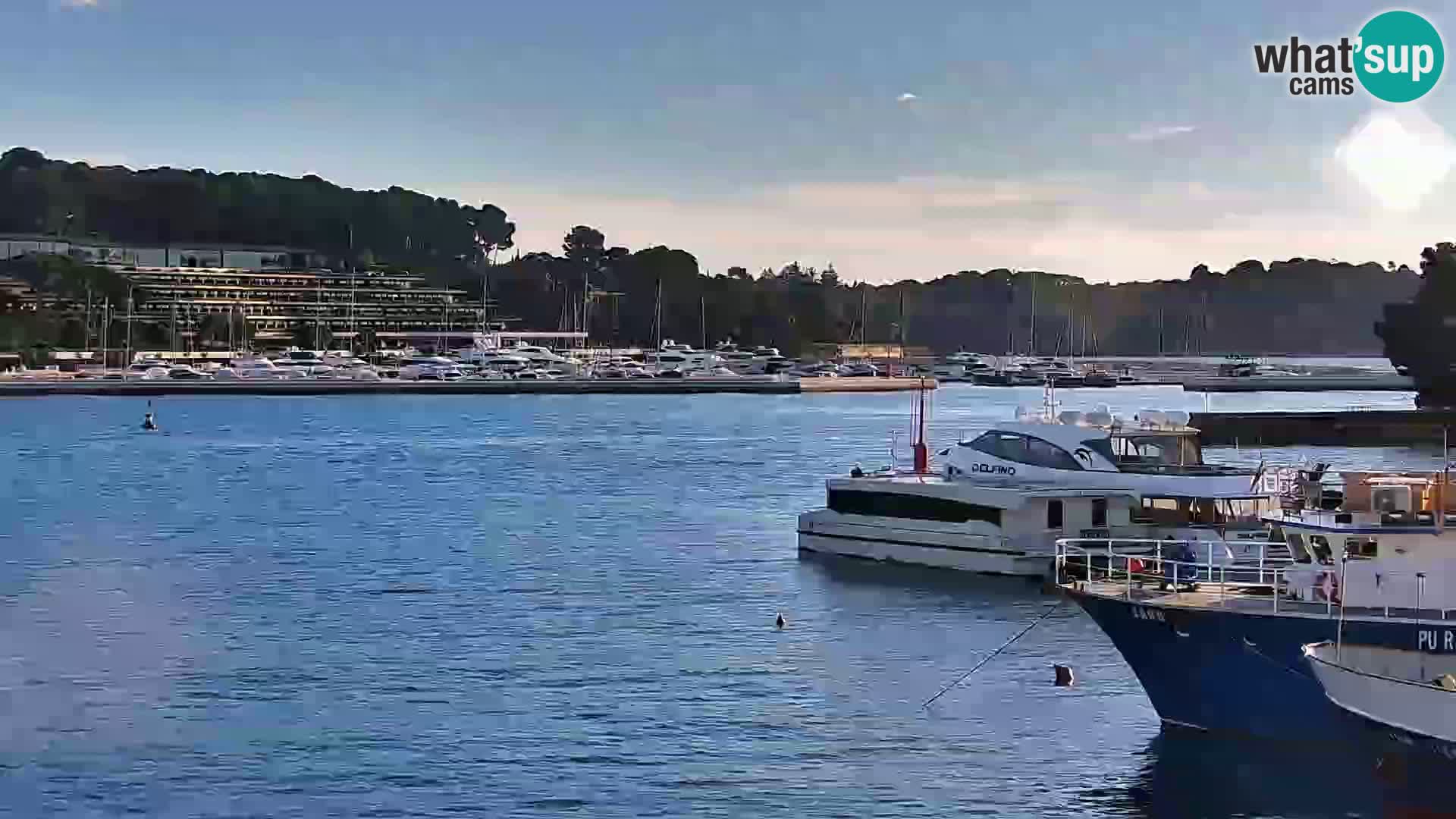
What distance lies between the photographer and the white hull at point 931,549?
45.1 meters

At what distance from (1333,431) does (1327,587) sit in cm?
9158

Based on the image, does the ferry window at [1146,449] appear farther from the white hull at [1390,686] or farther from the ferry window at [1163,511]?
the white hull at [1390,686]

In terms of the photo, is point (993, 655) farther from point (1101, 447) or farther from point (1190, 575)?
point (1101, 447)

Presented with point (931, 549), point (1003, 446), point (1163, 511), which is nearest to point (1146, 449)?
point (1163, 511)

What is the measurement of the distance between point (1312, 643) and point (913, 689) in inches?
333

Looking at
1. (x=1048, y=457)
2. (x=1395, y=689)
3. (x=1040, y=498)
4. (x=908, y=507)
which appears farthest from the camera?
(x=1048, y=457)

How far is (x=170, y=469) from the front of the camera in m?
90.9

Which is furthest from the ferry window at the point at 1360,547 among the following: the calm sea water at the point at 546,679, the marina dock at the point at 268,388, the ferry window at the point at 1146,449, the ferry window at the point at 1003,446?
the marina dock at the point at 268,388

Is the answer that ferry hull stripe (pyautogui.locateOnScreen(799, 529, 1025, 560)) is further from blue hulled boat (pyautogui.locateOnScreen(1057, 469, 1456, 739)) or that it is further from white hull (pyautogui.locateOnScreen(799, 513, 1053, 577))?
blue hulled boat (pyautogui.locateOnScreen(1057, 469, 1456, 739))

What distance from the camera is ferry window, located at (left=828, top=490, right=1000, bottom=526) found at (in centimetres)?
4603

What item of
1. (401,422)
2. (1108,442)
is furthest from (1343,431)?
(1108,442)

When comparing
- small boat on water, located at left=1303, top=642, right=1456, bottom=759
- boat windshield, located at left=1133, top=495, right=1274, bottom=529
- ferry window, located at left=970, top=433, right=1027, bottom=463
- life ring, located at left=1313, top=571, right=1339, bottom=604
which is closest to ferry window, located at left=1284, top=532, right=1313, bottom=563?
life ring, located at left=1313, top=571, right=1339, bottom=604

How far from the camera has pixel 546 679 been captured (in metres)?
35.4

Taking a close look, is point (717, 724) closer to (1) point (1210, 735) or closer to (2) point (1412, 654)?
(1) point (1210, 735)
